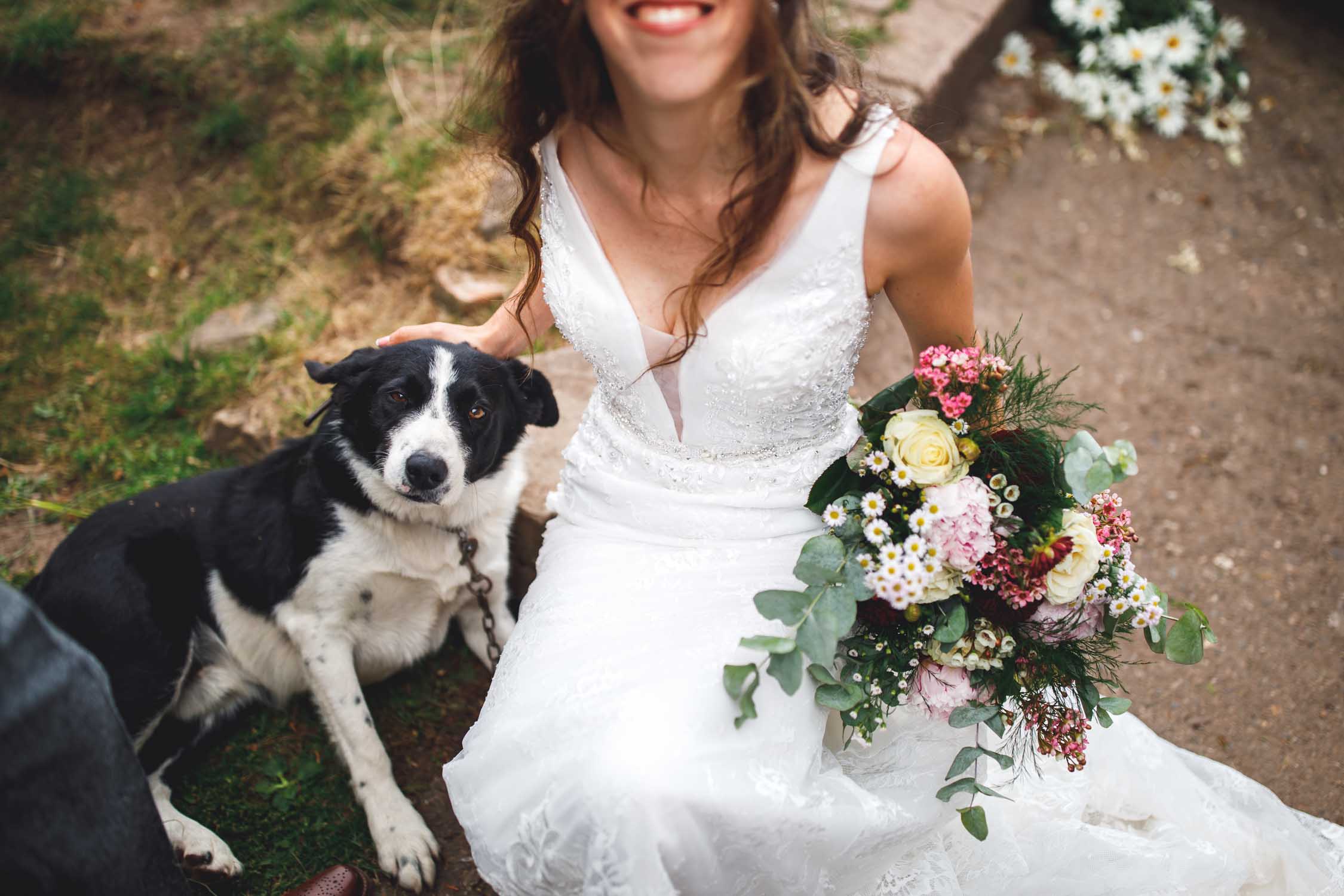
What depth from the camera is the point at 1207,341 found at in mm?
3867

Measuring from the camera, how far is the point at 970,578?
155 cm

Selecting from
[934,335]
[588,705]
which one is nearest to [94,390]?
[588,705]

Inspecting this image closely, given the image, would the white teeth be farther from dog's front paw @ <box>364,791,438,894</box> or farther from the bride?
dog's front paw @ <box>364,791,438,894</box>

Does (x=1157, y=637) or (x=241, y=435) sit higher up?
(x=1157, y=637)

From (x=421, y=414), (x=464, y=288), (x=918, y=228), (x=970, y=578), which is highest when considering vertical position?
(x=918, y=228)

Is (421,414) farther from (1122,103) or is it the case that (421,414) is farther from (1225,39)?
(1225,39)

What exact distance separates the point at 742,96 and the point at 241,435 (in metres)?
2.33

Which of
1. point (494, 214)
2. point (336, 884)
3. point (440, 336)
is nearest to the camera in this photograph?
point (336, 884)

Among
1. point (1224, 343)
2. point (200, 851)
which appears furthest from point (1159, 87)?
point (200, 851)

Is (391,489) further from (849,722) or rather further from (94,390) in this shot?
(94,390)

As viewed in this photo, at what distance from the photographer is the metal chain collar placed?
2.39 meters

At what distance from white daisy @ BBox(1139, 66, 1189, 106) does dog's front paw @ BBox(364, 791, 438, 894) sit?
15.5ft

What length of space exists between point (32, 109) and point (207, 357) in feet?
7.31

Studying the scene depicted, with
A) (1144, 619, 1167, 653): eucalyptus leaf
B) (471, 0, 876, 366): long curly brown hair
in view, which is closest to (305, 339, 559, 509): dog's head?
(471, 0, 876, 366): long curly brown hair
